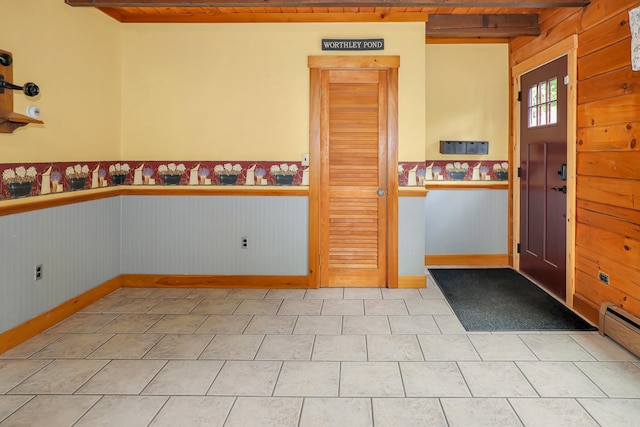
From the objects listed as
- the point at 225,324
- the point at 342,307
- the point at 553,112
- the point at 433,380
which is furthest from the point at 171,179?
the point at 553,112

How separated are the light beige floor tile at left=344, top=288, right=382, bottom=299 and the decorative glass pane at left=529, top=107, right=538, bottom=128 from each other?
2344 millimetres

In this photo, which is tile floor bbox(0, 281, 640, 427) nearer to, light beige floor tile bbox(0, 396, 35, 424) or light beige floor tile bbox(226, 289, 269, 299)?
light beige floor tile bbox(0, 396, 35, 424)

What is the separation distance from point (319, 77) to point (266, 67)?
1.70 ft

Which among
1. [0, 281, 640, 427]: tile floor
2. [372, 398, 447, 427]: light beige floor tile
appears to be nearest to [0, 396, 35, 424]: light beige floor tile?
[0, 281, 640, 427]: tile floor

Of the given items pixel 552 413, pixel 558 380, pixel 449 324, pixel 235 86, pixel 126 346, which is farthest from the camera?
pixel 235 86

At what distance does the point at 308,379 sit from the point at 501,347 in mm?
1343

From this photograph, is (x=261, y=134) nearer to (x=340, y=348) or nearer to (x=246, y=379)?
(x=340, y=348)

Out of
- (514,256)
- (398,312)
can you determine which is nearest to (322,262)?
(398,312)

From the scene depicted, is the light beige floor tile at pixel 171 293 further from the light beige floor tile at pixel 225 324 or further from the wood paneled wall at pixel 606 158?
the wood paneled wall at pixel 606 158

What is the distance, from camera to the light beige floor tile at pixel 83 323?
3.44m

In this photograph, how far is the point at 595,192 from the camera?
3.61 meters

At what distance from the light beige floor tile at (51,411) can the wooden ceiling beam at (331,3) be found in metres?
2.88

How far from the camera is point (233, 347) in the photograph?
123 inches

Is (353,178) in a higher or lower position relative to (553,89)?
lower
